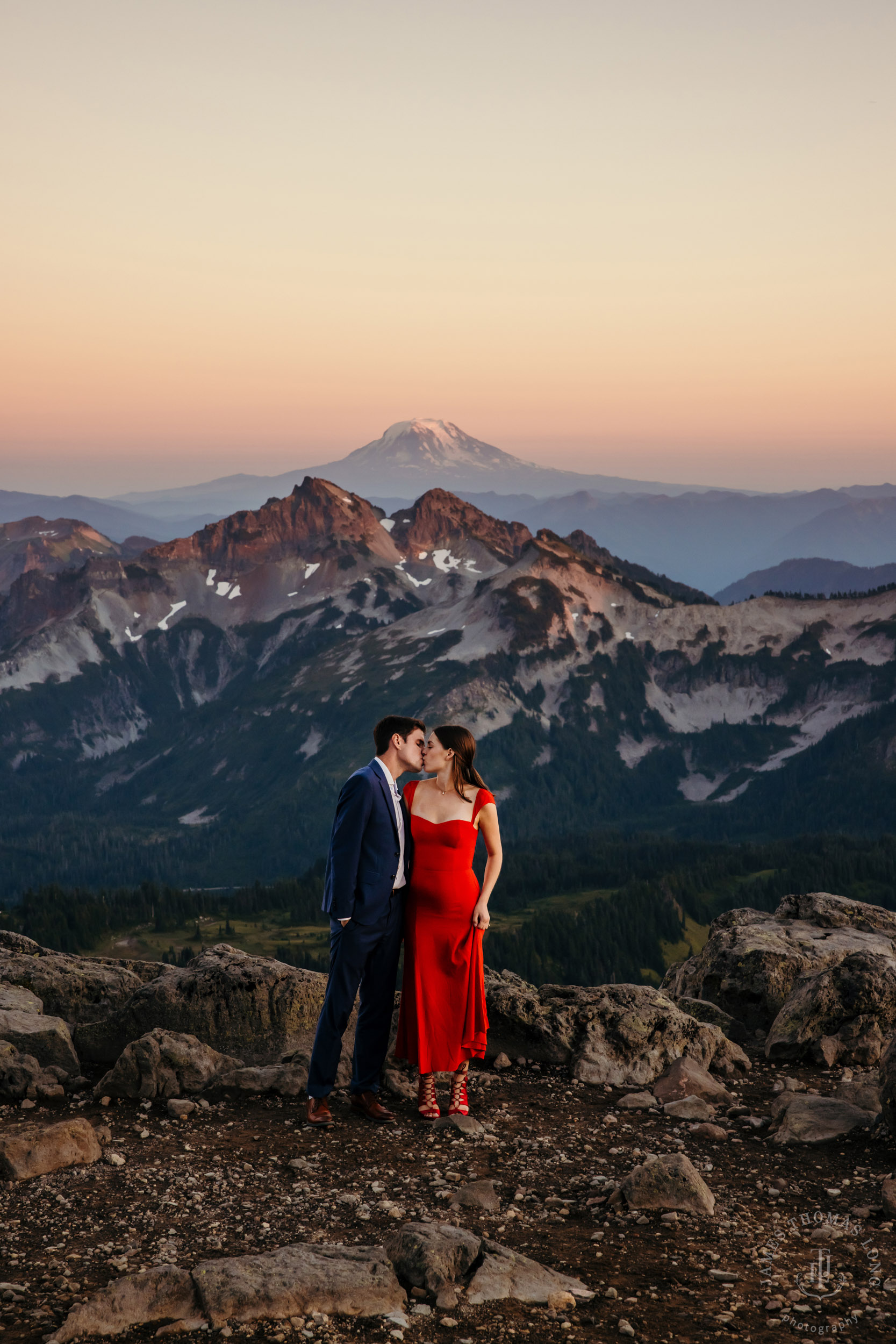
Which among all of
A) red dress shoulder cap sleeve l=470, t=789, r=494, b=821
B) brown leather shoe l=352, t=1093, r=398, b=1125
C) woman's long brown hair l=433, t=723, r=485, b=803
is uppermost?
woman's long brown hair l=433, t=723, r=485, b=803

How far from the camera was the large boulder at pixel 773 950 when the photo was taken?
2236cm

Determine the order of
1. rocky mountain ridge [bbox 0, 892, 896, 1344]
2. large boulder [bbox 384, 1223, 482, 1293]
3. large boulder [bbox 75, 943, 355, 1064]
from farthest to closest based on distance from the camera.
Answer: large boulder [bbox 75, 943, 355, 1064], large boulder [bbox 384, 1223, 482, 1293], rocky mountain ridge [bbox 0, 892, 896, 1344]

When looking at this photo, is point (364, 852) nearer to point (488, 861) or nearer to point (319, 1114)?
point (488, 861)

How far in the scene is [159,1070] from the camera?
15.7 metres

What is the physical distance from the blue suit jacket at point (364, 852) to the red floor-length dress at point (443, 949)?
51 cm

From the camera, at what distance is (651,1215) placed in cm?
1149

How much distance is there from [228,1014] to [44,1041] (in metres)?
3.13

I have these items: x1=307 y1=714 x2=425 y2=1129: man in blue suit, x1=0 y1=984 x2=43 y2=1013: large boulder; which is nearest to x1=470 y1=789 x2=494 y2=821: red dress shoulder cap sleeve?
x1=307 y1=714 x2=425 y2=1129: man in blue suit

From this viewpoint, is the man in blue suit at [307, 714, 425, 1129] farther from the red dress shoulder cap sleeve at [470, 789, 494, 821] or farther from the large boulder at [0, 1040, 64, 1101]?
the large boulder at [0, 1040, 64, 1101]

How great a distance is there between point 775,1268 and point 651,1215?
5.29ft

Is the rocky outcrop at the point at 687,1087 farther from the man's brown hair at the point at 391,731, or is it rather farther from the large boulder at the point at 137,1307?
the large boulder at the point at 137,1307

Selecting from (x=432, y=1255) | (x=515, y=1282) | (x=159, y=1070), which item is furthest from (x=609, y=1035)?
(x=432, y=1255)

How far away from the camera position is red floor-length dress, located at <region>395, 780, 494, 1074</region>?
48.9ft

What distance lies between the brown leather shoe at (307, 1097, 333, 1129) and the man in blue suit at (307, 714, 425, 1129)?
0.01m
